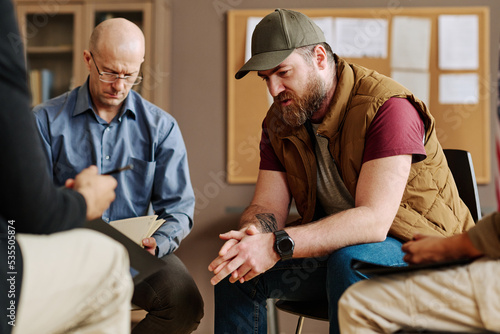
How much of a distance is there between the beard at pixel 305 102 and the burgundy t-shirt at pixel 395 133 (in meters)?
0.26

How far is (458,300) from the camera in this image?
0.99 metres

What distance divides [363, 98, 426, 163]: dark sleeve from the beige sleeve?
0.50 meters

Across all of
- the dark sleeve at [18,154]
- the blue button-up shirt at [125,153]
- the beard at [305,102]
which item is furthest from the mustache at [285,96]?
the dark sleeve at [18,154]

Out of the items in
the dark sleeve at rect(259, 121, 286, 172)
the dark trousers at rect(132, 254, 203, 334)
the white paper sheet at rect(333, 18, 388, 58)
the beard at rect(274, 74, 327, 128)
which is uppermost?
the white paper sheet at rect(333, 18, 388, 58)

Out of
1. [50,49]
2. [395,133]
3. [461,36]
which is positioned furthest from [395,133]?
[50,49]

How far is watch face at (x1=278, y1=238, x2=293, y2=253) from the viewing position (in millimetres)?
1448

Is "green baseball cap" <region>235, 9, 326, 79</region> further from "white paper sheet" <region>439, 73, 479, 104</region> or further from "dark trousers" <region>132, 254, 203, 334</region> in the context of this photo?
"white paper sheet" <region>439, 73, 479, 104</region>

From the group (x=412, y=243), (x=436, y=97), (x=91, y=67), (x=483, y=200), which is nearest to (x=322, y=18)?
(x=436, y=97)

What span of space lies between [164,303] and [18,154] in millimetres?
952

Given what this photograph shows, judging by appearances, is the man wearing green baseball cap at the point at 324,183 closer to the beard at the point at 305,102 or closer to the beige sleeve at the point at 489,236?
the beard at the point at 305,102

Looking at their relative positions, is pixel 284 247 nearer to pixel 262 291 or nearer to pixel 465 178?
pixel 262 291

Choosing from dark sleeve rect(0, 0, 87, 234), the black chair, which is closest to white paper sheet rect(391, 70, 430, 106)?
the black chair

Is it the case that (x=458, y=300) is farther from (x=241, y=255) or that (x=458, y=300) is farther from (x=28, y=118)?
(x=28, y=118)

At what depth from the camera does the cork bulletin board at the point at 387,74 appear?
3055 millimetres
